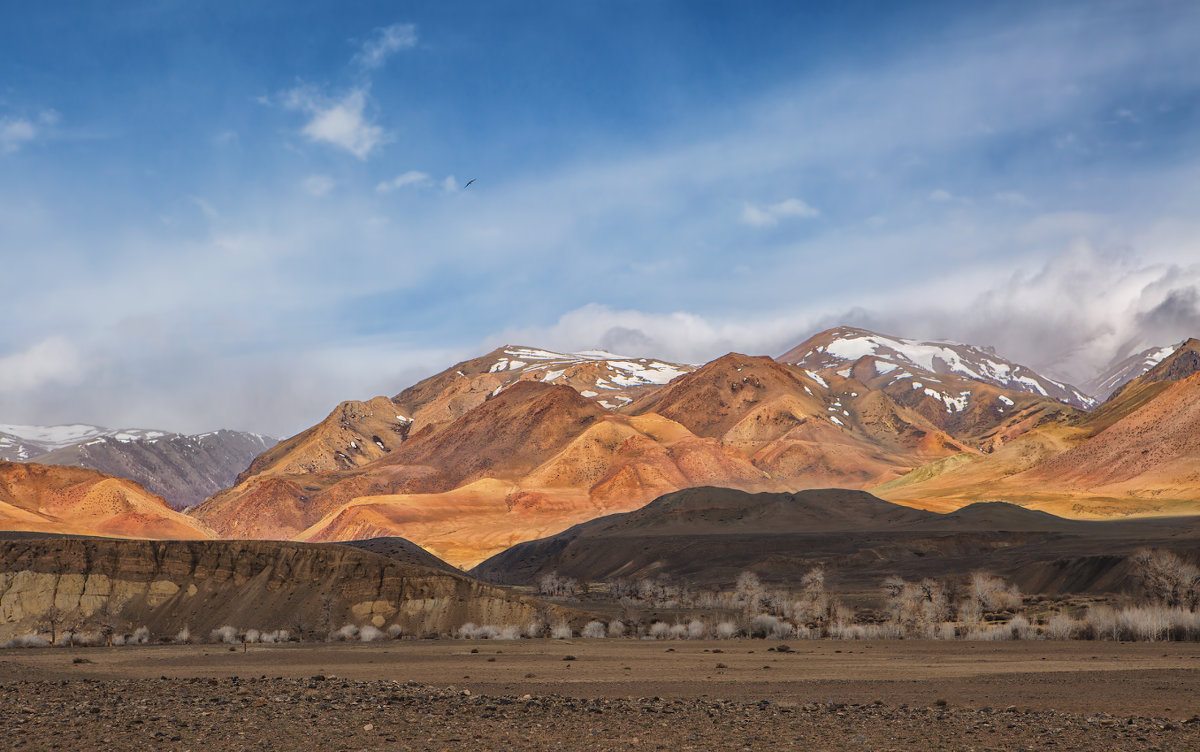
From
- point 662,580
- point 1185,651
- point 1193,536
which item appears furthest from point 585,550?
point 1185,651

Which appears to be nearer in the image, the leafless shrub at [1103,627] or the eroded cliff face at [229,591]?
the leafless shrub at [1103,627]

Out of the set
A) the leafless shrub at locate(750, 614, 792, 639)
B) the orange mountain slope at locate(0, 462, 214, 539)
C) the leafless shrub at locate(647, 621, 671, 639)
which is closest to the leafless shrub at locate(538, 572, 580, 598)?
the leafless shrub at locate(647, 621, 671, 639)

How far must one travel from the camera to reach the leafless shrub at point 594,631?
212ft

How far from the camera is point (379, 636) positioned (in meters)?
64.1

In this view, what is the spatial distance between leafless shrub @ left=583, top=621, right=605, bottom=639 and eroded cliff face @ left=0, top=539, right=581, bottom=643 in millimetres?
3634

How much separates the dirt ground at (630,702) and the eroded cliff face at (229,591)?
20406 millimetres

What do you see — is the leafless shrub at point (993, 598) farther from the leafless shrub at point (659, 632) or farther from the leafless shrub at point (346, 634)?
the leafless shrub at point (346, 634)

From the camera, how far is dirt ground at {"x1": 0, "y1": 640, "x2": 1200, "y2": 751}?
842 inches

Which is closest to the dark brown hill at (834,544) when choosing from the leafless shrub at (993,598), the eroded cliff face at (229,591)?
the leafless shrub at (993,598)

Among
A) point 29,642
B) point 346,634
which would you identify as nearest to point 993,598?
point 346,634

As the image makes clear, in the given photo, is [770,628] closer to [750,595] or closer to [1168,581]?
[750,595]

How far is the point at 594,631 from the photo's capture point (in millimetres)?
65375

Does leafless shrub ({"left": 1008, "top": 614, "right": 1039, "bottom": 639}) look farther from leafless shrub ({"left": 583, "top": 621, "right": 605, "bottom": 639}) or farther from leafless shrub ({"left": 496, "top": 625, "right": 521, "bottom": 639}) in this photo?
leafless shrub ({"left": 496, "top": 625, "right": 521, "bottom": 639})

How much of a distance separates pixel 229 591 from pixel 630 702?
175 ft
